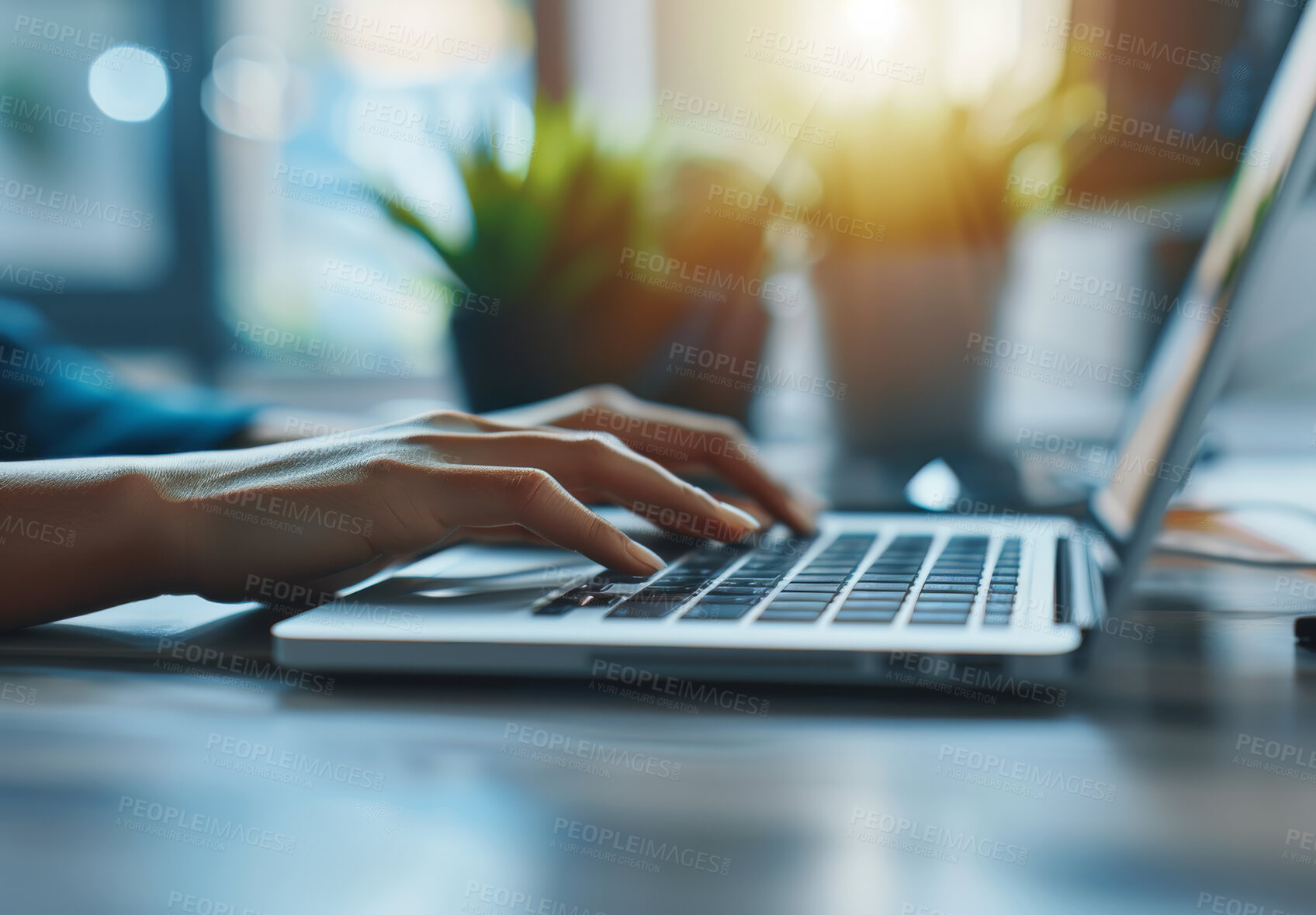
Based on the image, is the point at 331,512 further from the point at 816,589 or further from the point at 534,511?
the point at 816,589

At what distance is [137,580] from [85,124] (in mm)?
2191

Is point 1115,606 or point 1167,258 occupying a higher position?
point 1167,258

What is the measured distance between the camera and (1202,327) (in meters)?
0.62

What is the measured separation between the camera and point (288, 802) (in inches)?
10.2

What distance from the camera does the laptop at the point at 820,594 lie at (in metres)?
0.34

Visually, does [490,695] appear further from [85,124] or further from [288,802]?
[85,124]

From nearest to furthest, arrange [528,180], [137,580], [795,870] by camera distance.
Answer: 1. [795,870]
2. [137,580]
3. [528,180]

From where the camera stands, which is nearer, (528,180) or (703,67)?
(528,180)

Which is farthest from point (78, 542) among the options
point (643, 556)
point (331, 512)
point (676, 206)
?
point (676, 206)

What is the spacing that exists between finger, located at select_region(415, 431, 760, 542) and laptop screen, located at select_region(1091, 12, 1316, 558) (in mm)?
219

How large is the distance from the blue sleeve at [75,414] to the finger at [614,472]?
47 cm

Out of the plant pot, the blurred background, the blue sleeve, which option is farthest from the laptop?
the blue sleeve

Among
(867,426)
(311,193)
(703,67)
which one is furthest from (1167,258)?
(311,193)

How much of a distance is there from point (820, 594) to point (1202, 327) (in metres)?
0.37
